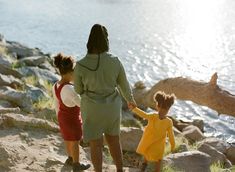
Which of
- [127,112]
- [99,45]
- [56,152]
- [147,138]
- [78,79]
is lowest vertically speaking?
[127,112]

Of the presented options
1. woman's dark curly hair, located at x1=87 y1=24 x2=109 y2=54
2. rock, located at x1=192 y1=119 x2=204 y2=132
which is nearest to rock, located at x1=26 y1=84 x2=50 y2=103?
woman's dark curly hair, located at x1=87 y1=24 x2=109 y2=54

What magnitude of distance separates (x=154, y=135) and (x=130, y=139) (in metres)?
2.09

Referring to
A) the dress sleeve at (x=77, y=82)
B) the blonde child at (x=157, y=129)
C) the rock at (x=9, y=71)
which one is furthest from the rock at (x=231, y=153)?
the dress sleeve at (x=77, y=82)

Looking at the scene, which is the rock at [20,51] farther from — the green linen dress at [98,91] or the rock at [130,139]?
the green linen dress at [98,91]

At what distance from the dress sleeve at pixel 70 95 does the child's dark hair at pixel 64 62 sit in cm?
21

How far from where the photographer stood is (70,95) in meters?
5.66

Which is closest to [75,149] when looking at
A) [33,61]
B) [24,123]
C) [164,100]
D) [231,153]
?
[164,100]

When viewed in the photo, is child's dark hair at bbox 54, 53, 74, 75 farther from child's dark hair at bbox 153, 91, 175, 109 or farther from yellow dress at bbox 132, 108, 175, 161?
child's dark hair at bbox 153, 91, 175, 109

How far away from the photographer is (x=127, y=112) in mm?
13359

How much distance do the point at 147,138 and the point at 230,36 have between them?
2253 cm

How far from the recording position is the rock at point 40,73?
13.8 meters

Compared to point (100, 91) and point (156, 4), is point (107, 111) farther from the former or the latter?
point (156, 4)

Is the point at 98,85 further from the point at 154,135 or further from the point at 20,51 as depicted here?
the point at 20,51

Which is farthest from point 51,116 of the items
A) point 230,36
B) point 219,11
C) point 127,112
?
point 219,11
